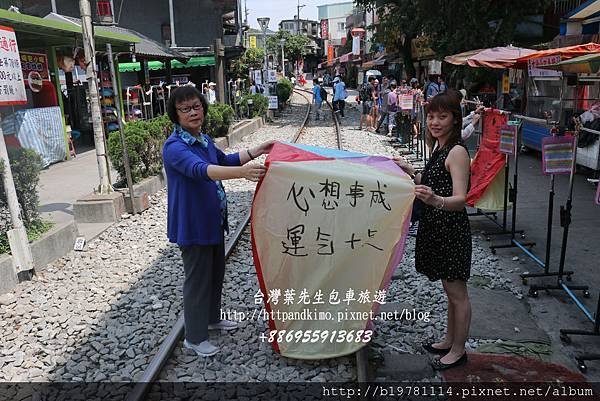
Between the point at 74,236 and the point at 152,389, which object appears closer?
the point at 152,389

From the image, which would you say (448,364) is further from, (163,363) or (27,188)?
(27,188)

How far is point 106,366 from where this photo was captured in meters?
3.61

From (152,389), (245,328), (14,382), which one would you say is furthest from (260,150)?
(14,382)

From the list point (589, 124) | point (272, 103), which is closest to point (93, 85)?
point (589, 124)

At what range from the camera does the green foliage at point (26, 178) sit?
18.4 feet

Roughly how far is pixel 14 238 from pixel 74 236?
1280 mm

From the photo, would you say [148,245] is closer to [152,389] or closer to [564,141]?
[152,389]

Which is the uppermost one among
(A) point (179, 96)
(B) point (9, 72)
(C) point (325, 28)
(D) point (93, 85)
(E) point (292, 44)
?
(C) point (325, 28)

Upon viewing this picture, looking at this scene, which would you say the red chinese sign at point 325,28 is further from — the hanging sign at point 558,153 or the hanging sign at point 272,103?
the hanging sign at point 558,153

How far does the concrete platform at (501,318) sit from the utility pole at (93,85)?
5440 mm

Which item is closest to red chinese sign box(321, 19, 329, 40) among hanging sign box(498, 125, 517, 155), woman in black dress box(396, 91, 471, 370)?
hanging sign box(498, 125, 517, 155)

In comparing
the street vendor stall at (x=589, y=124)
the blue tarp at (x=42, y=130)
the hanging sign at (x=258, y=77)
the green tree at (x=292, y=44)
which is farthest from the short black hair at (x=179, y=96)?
the green tree at (x=292, y=44)

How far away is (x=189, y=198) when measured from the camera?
3.29 meters

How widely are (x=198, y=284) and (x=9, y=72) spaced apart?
3.63 meters
